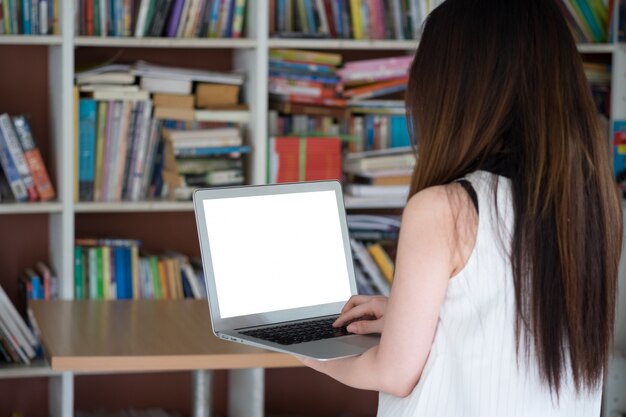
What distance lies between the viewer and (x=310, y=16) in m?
3.23

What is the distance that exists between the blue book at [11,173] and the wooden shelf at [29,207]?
1.7 inches

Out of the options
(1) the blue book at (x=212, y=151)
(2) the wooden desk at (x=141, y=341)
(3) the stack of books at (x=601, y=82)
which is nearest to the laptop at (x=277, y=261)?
(2) the wooden desk at (x=141, y=341)

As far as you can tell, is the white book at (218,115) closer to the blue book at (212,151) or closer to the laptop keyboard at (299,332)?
the blue book at (212,151)

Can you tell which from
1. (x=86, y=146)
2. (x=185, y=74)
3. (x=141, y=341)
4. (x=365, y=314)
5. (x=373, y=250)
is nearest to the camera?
(x=365, y=314)

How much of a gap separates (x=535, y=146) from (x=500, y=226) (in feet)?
0.35

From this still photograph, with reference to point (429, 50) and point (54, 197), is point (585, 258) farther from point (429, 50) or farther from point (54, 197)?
point (54, 197)

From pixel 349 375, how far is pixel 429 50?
0.45 metres

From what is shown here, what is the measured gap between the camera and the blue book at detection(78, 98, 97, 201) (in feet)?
9.99

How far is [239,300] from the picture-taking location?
171cm

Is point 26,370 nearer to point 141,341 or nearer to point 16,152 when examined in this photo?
point 16,152

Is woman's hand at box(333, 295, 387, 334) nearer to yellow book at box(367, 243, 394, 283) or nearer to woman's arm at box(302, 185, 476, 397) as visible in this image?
woman's arm at box(302, 185, 476, 397)

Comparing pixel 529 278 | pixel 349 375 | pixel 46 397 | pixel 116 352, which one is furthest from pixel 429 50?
pixel 46 397

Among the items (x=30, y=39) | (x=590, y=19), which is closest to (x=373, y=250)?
(x=590, y=19)

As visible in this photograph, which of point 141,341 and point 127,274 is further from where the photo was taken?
point 127,274
